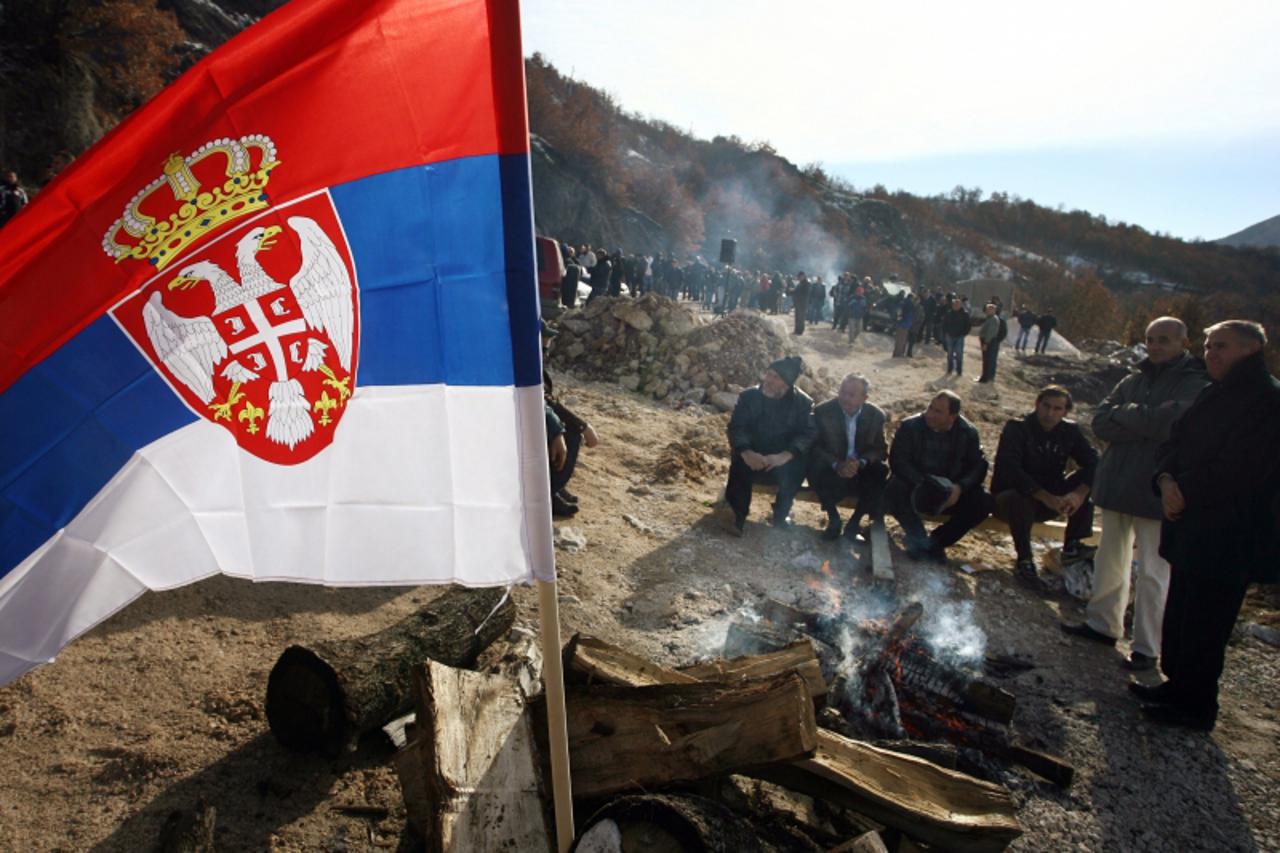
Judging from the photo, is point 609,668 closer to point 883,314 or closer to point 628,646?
point 628,646

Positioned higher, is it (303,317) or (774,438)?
(303,317)

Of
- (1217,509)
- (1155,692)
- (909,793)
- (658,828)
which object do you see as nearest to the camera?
(658,828)

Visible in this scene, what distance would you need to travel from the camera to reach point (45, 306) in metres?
1.80

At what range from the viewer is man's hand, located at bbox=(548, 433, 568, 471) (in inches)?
225

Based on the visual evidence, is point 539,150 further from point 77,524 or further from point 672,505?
point 77,524

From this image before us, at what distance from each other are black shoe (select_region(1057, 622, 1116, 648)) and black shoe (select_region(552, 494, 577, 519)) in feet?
13.3

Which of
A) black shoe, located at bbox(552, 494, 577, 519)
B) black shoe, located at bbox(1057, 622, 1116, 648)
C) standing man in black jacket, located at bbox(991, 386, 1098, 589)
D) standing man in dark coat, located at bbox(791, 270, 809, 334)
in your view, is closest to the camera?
black shoe, located at bbox(1057, 622, 1116, 648)

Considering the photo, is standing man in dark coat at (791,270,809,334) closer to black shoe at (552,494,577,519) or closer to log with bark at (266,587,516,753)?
black shoe at (552,494,577,519)

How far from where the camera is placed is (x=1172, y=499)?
12.7ft

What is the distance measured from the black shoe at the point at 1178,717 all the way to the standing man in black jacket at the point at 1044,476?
76.8 inches

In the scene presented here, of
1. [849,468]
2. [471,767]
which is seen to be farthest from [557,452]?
[471,767]

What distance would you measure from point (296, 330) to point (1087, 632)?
5.53 metres

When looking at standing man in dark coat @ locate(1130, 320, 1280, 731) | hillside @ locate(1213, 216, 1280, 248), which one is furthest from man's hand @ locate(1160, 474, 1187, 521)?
hillside @ locate(1213, 216, 1280, 248)

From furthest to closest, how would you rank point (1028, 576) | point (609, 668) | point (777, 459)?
point (777, 459) → point (1028, 576) → point (609, 668)
